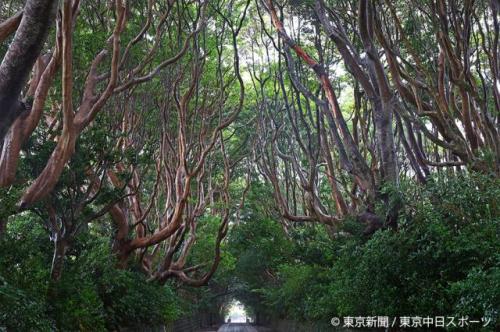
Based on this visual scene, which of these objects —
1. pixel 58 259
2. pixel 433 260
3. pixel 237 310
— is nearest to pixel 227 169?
pixel 58 259

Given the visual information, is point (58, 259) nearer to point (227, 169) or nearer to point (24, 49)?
point (24, 49)

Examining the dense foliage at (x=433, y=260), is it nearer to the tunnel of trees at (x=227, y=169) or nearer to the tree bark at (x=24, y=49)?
the tunnel of trees at (x=227, y=169)

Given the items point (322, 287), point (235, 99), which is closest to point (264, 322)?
point (235, 99)

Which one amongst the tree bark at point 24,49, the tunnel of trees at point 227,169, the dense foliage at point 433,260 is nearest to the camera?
the tree bark at point 24,49

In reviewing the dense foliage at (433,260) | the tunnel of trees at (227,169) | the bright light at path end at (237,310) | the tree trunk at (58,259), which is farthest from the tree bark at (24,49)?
the bright light at path end at (237,310)

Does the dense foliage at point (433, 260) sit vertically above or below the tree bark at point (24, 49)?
below

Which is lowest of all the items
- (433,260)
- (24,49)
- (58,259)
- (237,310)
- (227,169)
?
(433,260)

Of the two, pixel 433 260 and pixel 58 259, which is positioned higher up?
pixel 58 259

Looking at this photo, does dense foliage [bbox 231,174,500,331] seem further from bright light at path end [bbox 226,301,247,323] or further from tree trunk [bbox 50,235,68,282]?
bright light at path end [bbox 226,301,247,323]

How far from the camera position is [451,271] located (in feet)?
24.3

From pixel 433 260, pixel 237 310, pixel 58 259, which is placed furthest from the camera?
pixel 237 310

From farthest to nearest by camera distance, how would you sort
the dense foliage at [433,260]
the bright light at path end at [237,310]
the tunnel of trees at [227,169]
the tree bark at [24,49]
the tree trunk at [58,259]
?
the bright light at path end at [237,310], the tree trunk at [58,259], the tunnel of trees at [227,169], the dense foliage at [433,260], the tree bark at [24,49]

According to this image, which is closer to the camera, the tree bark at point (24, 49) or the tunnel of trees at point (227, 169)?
the tree bark at point (24, 49)

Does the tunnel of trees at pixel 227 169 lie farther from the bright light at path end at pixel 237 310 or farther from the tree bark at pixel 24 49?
the bright light at path end at pixel 237 310
